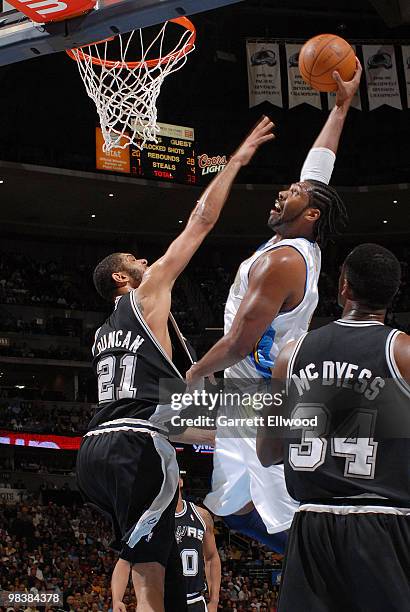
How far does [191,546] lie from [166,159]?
14219 mm

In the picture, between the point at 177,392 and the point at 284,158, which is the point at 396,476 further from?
the point at 284,158

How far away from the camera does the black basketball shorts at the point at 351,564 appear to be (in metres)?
2.85

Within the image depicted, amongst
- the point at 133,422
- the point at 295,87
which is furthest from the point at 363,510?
the point at 295,87

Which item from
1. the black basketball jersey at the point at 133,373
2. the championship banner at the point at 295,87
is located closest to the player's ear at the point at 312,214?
the black basketball jersey at the point at 133,373

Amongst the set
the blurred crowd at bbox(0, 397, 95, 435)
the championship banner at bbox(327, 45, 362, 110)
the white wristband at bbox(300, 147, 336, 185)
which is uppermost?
the championship banner at bbox(327, 45, 362, 110)

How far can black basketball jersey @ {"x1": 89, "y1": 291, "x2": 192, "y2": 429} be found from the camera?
4.67m

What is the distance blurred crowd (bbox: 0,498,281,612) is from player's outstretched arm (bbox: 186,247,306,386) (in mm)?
11076

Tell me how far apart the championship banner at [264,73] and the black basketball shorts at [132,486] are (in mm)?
15118

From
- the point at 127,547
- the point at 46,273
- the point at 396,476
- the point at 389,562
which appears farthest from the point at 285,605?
the point at 46,273

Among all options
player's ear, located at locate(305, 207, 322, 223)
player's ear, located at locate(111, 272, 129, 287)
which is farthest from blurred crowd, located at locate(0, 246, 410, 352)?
player's ear, located at locate(305, 207, 322, 223)

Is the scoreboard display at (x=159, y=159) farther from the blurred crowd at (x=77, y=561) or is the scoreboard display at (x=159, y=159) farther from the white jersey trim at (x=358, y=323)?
the white jersey trim at (x=358, y=323)

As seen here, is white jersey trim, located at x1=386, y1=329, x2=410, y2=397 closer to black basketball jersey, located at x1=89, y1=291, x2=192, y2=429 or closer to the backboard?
black basketball jersey, located at x1=89, y1=291, x2=192, y2=429

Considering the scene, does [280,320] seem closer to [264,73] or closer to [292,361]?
[292,361]

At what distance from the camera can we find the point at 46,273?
24.6 m
